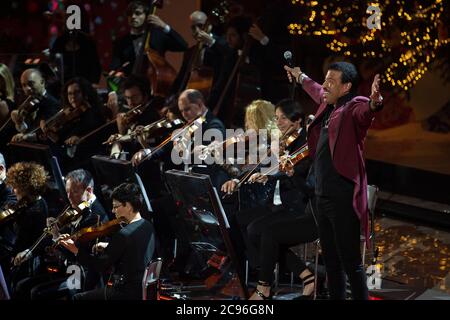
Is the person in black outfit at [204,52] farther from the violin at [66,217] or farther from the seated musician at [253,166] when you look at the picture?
the violin at [66,217]

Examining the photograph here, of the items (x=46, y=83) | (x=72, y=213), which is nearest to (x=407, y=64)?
(x=46, y=83)

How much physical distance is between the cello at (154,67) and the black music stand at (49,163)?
1.10m

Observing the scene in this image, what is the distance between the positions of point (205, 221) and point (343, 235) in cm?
111

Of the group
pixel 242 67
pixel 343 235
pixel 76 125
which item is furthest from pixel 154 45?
pixel 343 235

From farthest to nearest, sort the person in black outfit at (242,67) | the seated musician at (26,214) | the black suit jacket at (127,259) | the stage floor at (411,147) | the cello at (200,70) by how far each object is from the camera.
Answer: the stage floor at (411,147) → the cello at (200,70) → the person in black outfit at (242,67) → the seated musician at (26,214) → the black suit jacket at (127,259)

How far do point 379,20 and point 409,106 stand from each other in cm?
340

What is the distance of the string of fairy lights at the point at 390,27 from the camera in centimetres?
799

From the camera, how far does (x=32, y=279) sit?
5699 millimetres

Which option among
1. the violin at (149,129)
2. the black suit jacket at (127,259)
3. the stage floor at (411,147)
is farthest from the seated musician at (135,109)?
the stage floor at (411,147)

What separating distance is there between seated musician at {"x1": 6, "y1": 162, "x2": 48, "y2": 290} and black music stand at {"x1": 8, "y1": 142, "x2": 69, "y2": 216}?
2.11 feet

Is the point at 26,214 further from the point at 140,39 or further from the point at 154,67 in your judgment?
the point at 140,39

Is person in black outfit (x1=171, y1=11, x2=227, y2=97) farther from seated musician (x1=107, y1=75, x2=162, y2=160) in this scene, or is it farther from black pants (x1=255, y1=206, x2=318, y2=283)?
black pants (x1=255, y1=206, x2=318, y2=283)

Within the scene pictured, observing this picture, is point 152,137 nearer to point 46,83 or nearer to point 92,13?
point 46,83

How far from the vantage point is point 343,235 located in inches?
185
